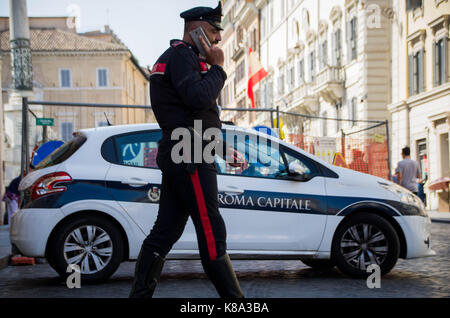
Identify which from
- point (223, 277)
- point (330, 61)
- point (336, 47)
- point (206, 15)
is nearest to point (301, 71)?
point (330, 61)

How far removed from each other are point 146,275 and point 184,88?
1136 millimetres

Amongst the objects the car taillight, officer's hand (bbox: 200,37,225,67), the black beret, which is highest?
the black beret

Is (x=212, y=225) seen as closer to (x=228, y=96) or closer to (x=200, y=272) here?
(x=200, y=272)

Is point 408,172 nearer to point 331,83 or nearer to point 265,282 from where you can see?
point 265,282

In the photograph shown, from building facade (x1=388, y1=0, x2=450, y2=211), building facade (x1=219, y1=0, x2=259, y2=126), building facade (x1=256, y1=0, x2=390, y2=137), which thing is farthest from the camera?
building facade (x1=219, y1=0, x2=259, y2=126)

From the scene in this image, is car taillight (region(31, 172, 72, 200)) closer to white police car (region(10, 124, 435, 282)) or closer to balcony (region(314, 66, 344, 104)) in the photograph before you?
white police car (region(10, 124, 435, 282))

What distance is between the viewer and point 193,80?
4406 mm

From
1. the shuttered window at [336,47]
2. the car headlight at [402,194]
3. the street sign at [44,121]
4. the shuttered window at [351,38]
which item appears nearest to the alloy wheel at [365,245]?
the car headlight at [402,194]

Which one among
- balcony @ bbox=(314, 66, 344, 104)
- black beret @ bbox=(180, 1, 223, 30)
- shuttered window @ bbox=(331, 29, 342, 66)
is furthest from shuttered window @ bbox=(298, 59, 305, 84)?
black beret @ bbox=(180, 1, 223, 30)

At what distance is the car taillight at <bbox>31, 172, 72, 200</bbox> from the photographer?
→ 7.61 meters

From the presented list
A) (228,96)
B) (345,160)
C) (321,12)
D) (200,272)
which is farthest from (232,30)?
(200,272)

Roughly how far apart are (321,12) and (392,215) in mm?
32897

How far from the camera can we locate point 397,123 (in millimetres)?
31203

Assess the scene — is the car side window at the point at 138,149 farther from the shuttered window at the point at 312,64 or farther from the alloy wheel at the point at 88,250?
the shuttered window at the point at 312,64
